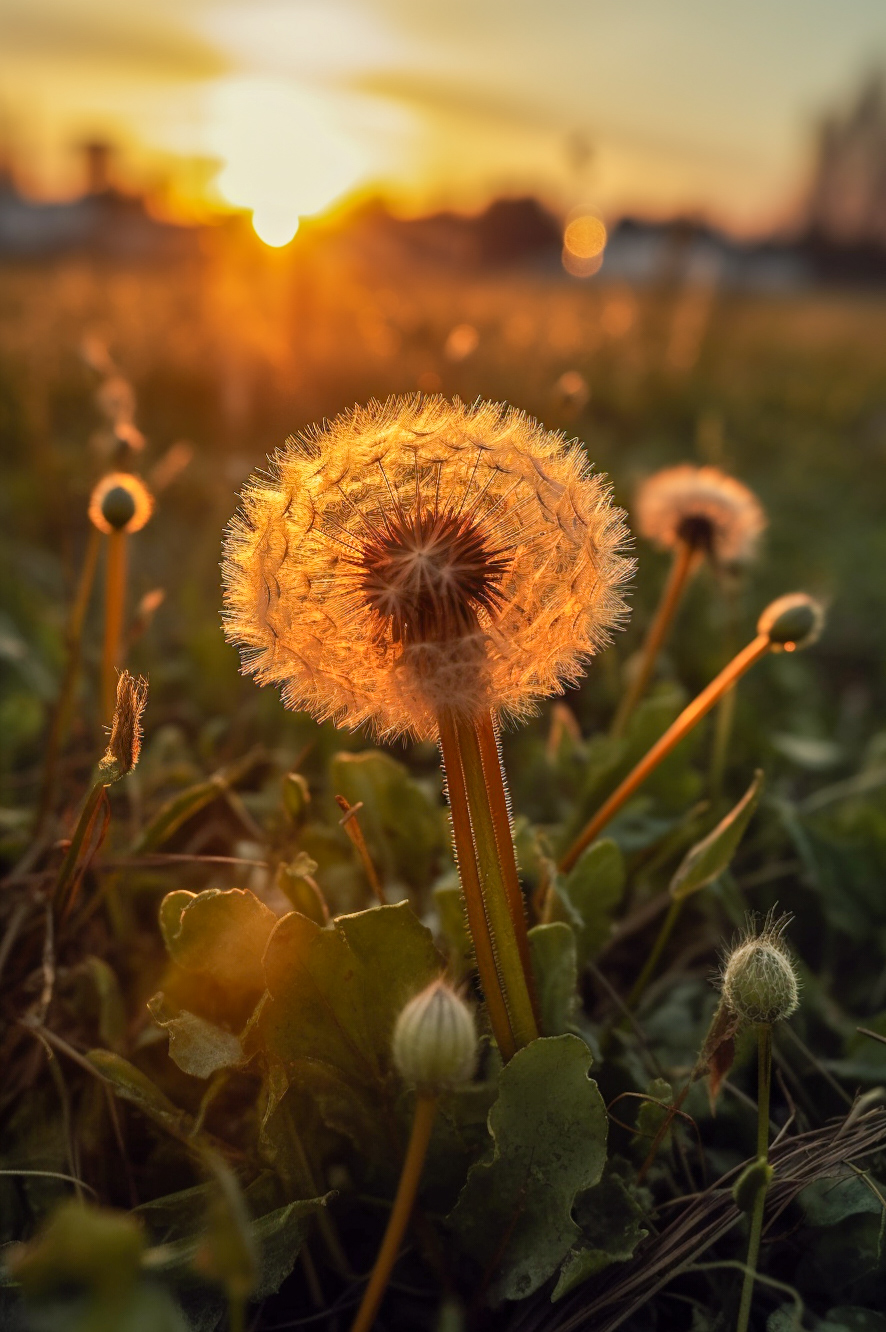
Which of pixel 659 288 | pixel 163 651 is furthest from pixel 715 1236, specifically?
pixel 659 288

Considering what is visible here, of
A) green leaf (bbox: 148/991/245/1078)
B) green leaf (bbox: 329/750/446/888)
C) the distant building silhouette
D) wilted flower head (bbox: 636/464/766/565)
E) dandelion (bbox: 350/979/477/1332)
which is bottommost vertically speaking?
dandelion (bbox: 350/979/477/1332)

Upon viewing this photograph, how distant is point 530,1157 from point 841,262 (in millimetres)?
59188

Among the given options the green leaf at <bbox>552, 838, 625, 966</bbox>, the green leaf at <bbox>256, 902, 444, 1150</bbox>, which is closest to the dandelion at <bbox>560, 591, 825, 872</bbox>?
the green leaf at <bbox>552, 838, 625, 966</bbox>

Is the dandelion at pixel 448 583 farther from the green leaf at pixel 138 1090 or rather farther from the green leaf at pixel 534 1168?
the green leaf at pixel 138 1090

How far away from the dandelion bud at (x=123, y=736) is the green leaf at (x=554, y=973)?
2.13ft

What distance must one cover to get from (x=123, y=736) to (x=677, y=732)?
2.94ft

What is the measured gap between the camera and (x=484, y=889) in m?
1.35

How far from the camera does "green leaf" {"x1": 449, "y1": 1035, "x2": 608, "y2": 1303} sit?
134cm

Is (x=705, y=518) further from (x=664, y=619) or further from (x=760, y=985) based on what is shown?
(x=760, y=985)

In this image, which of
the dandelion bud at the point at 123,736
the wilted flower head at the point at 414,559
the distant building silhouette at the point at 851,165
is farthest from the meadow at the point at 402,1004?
the distant building silhouette at the point at 851,165

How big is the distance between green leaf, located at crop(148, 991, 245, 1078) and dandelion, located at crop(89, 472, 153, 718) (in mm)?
601

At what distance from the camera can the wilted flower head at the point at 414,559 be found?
1.34m

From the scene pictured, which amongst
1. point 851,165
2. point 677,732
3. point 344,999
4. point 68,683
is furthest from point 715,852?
point 851,165

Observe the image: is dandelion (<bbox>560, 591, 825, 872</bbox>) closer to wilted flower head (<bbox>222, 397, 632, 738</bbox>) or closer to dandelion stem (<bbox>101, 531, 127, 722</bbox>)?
wilted flower head (<bbox>222, 397, 632, 738</bbox>)
